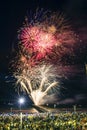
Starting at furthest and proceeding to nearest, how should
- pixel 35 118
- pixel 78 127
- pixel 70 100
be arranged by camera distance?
pixel 70 100
pixel 35 118
pixel 78 127

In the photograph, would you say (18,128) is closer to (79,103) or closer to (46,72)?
(46,72)

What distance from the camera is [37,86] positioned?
281 ft

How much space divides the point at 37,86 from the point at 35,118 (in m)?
36.1

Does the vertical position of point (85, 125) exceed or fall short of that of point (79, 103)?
it falls short

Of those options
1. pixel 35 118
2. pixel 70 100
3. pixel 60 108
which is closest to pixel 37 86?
pixel 35 118

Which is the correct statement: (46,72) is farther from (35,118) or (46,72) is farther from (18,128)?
(35,118)

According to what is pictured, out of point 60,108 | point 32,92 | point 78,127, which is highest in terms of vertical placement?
point 60,108

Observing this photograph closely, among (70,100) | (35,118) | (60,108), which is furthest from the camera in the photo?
(60,108)

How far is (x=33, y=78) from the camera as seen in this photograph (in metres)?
80.4

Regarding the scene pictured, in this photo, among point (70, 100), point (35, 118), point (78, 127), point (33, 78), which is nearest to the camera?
point (33, 78)

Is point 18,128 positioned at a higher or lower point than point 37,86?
lower

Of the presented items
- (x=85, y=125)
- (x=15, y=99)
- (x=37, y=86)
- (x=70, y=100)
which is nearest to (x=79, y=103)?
(x=70, y=100)

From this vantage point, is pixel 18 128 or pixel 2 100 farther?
pixel 2 100

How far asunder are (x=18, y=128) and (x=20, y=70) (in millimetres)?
16238
